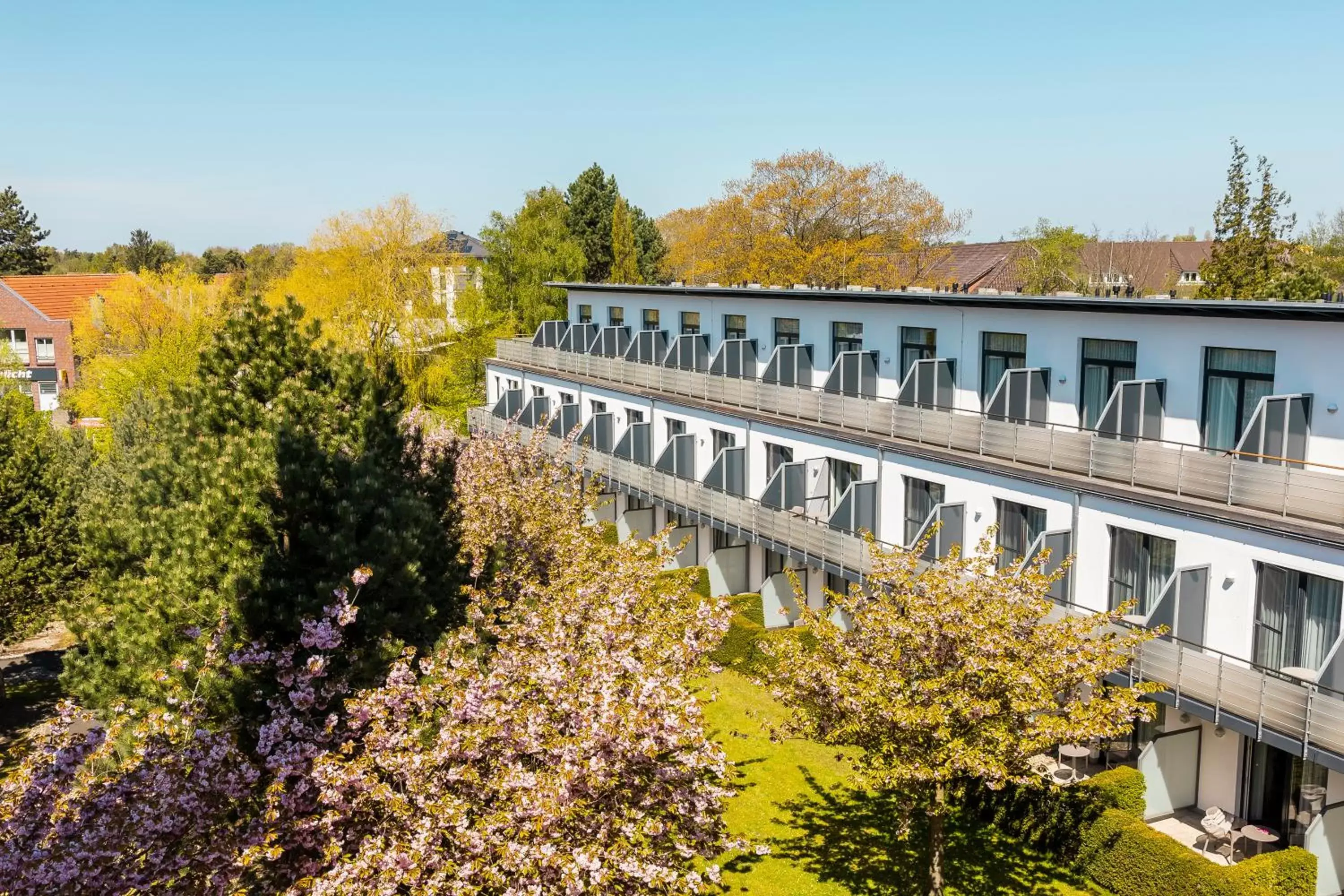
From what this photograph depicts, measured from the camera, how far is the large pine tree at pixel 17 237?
11256 cm

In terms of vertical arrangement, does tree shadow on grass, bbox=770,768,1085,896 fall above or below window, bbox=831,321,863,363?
below

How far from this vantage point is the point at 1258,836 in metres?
18.2

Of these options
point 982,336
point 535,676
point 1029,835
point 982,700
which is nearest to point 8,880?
point 535,676

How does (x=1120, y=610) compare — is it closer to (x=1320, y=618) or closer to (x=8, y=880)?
(x=1320, y=618)

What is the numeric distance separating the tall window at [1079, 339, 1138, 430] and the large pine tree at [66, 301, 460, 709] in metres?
14.1

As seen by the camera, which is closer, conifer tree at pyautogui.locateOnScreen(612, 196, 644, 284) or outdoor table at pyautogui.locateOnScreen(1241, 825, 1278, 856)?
outdoor table at pyautogui.locateOnScreen(1241, 825, 1278, 856)

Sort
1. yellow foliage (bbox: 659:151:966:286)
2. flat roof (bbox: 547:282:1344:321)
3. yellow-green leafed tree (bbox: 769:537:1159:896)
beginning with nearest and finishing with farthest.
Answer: yellow-green leafed tree (bbox: 769:537:1159:896) → flat roof (bbox: 547:282:1344:321) → yellow foliage (bbox: 659:151:966:286)

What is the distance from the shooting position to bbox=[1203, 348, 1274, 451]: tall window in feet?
65.0

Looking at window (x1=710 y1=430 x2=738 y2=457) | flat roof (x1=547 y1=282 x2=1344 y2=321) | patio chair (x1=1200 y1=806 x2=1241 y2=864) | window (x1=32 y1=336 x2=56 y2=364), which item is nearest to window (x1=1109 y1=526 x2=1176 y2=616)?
patio chair (x1=1200 y1=806 x2=1241 y2=864)

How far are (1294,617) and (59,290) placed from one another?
87.2m

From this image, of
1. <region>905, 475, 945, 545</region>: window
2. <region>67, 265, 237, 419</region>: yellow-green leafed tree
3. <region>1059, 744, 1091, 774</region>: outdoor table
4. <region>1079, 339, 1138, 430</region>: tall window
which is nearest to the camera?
<region>1059, 744, 1091, 774</region>: outdoor table

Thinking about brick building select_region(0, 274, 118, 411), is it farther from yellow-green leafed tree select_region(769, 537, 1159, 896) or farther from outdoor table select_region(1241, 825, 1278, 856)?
outdoor table select_region(1241, 825, 1278, 856)

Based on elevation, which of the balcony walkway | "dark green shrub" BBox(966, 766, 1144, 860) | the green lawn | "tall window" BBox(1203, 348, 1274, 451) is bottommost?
the green lawn

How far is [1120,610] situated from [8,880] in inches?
582
